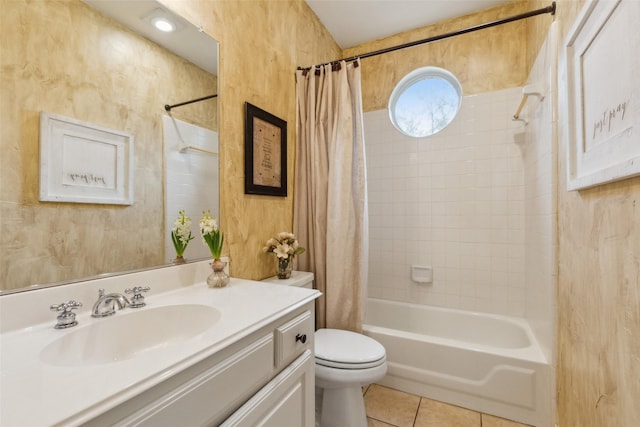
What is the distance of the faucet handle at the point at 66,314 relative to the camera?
755mm

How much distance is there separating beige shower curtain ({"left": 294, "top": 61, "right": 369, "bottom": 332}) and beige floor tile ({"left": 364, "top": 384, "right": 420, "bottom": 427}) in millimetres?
446

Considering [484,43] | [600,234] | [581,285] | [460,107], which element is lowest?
[581,285]

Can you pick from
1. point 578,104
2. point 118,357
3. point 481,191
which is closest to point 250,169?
point 118,357

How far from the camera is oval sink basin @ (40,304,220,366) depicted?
711 millimetres

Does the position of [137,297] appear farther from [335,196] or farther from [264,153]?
[335,196]

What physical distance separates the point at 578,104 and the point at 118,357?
176cm

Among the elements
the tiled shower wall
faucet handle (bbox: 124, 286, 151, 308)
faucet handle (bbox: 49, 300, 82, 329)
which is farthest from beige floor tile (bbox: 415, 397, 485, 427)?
faucet handle (bbox: 49, 300, 82, 329)

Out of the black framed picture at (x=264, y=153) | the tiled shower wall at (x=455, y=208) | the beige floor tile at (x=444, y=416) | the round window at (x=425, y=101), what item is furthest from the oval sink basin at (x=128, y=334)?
the round window at (x=425, y=101)

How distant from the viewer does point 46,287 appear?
79 centimetres

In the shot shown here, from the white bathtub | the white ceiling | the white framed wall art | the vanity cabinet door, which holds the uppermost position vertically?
the white ceiling

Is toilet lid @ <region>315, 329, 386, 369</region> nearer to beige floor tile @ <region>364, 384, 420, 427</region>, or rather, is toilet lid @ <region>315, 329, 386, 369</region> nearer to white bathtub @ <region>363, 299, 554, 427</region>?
white bathtub @ <region>363, 299, 554, 427</region>

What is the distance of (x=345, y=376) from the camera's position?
1.36 metres

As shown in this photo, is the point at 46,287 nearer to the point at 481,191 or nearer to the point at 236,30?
the point at 236,30

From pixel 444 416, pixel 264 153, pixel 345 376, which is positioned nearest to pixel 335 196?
pixel 264 153
